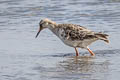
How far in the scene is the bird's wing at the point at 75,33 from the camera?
1041cm

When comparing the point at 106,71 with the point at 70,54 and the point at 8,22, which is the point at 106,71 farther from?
the point at 8,22

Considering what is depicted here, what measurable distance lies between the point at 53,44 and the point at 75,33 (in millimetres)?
994

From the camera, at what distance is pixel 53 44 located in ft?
37.2

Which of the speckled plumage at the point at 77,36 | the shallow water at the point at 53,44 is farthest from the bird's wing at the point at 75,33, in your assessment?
the shallow water at the point at 53,44

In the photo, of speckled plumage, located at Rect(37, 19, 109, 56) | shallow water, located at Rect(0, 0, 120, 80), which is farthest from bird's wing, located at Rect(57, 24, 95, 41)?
shallow water, located at Rect(0, 0, 120, 80)

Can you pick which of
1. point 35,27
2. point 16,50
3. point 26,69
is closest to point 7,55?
point 16,50

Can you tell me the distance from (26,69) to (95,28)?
4.08 m

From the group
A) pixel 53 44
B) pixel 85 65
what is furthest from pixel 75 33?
pixel 85 65

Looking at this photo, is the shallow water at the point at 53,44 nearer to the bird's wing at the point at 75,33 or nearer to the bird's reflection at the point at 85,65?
the bird's reflection at the point at 85,65

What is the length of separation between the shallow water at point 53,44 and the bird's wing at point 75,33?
0.40 m

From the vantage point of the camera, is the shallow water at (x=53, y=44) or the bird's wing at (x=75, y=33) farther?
the bird's wing at (x=75, y=33)

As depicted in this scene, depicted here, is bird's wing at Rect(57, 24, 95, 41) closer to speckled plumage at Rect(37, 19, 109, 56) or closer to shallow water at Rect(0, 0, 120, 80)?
speckled plumage at Rect(37, 19, 109, 56)

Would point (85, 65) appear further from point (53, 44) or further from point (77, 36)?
point (53, 44)

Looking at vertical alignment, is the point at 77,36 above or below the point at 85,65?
above
